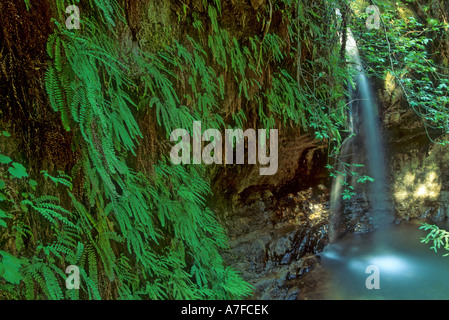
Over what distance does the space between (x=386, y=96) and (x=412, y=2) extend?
243 centimetres

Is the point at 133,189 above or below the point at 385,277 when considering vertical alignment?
above

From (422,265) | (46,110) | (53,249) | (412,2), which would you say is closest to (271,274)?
(422,265)

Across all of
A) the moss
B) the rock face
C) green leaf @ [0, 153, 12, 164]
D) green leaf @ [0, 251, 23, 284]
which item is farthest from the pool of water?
green leaf @ [0, 153, 12, 164]

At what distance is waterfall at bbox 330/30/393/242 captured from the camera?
617 cm

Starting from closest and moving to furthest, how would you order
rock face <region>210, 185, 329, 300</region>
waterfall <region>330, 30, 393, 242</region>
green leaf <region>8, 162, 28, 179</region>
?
green leaf <region>8, 162, 28, 179</region>, rock face <region>210, 185, 329, 300</region>, waterfall <region>330, 30, 393, 242</region>

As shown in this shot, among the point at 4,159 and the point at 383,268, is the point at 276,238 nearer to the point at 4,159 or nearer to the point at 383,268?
the point at 383,268

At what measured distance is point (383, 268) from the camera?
17.7ft

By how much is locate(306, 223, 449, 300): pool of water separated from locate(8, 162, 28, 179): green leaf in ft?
15.2

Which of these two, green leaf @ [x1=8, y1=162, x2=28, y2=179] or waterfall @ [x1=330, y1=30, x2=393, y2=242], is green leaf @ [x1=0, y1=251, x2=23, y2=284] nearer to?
Result: green leaf @ [x1=8, y1=162, x2=28, y2=179]

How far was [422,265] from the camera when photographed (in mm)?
5473

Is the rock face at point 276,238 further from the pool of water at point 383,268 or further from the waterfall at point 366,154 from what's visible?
the waterfall at point 366,154

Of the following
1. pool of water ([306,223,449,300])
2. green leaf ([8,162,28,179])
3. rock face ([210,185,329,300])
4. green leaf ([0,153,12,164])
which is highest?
green leaf ([0,153,12,164])

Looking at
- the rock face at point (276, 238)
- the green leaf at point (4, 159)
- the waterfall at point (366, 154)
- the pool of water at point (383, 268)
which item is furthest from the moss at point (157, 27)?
the pool of water at point (383, 268)
